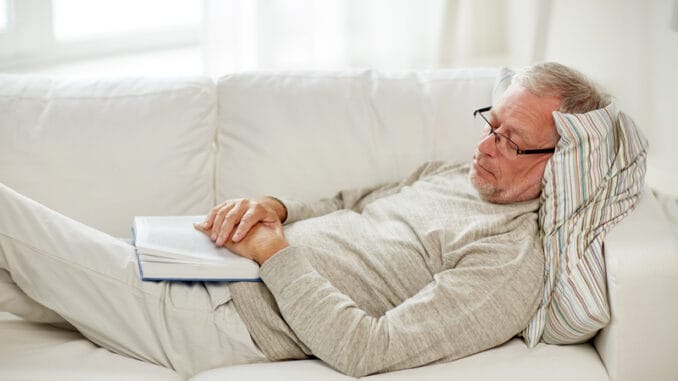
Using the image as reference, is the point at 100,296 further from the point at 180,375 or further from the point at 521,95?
the point at 521,95

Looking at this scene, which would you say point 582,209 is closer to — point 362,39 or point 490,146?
point 490,146

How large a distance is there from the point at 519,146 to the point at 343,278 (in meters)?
0.50

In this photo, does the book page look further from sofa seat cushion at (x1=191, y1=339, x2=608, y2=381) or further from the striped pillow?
the striped pillow

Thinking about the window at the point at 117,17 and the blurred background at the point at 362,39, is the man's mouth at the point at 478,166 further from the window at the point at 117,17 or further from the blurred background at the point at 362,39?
the window at the point at 117,17

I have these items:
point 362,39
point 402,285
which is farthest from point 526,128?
point 362,39

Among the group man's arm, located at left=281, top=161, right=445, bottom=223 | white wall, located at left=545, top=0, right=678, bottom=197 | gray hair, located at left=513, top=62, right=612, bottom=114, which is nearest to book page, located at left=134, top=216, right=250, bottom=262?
man's arm, located at left=281, top=161, right=445, bottom=223

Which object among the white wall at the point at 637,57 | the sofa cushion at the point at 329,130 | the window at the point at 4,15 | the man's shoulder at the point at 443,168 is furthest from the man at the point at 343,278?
the window at the point at 4,15

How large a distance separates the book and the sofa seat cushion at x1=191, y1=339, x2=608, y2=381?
0.65ft

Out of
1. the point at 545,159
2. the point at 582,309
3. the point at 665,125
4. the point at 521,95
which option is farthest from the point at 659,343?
the point at 665,125

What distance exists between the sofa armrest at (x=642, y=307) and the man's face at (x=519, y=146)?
10.0 inches

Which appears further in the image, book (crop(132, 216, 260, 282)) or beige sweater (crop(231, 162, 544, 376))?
book (crop(132, 216, 260, 282))

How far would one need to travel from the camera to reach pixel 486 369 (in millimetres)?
1770

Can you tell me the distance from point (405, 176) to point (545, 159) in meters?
0.48

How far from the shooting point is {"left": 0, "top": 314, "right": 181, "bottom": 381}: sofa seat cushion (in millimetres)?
1732
